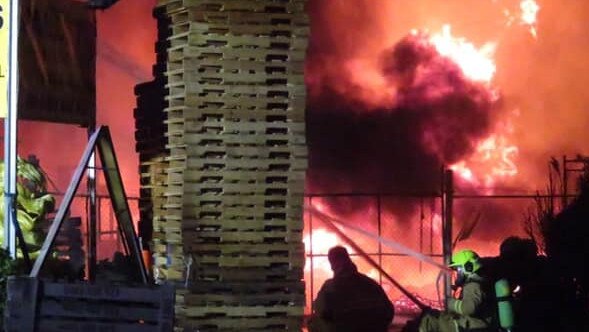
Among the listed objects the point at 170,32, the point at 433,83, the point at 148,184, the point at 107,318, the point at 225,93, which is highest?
the point at 433,83

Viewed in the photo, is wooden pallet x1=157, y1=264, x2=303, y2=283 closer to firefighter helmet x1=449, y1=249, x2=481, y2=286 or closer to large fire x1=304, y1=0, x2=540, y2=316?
firefighter helmet x1=449, y1=249, x2=481, y2=286

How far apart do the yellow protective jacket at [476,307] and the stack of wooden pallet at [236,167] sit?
211 cm

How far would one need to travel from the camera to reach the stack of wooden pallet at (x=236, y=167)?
983 centimetres

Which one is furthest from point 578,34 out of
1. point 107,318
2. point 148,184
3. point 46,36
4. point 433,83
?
point 107,318

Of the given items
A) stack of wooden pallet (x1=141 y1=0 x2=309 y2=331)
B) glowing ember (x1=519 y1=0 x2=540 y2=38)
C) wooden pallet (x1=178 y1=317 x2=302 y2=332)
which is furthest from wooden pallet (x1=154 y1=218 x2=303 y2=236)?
glowing ember (x1=519 y1=0 x2=540 y2=38)

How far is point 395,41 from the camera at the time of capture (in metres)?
23.5

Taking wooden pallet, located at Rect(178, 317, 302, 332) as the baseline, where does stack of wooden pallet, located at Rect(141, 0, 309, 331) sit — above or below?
above

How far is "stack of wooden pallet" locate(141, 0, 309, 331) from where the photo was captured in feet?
32.2

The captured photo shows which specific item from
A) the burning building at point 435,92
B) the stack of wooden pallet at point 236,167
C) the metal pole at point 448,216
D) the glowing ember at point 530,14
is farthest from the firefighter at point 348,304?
the glowing ember at point 530,14

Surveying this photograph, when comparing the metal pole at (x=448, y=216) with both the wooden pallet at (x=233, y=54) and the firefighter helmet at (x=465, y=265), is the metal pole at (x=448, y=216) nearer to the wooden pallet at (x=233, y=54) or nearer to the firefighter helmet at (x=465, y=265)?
the wooden pallet at (x=233, y=54)

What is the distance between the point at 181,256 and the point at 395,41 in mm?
14715

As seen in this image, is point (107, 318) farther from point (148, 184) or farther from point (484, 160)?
point (484, 160)

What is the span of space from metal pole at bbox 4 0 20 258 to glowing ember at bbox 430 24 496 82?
52.1ft

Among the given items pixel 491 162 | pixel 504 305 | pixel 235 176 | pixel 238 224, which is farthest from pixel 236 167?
pixel 491 162
